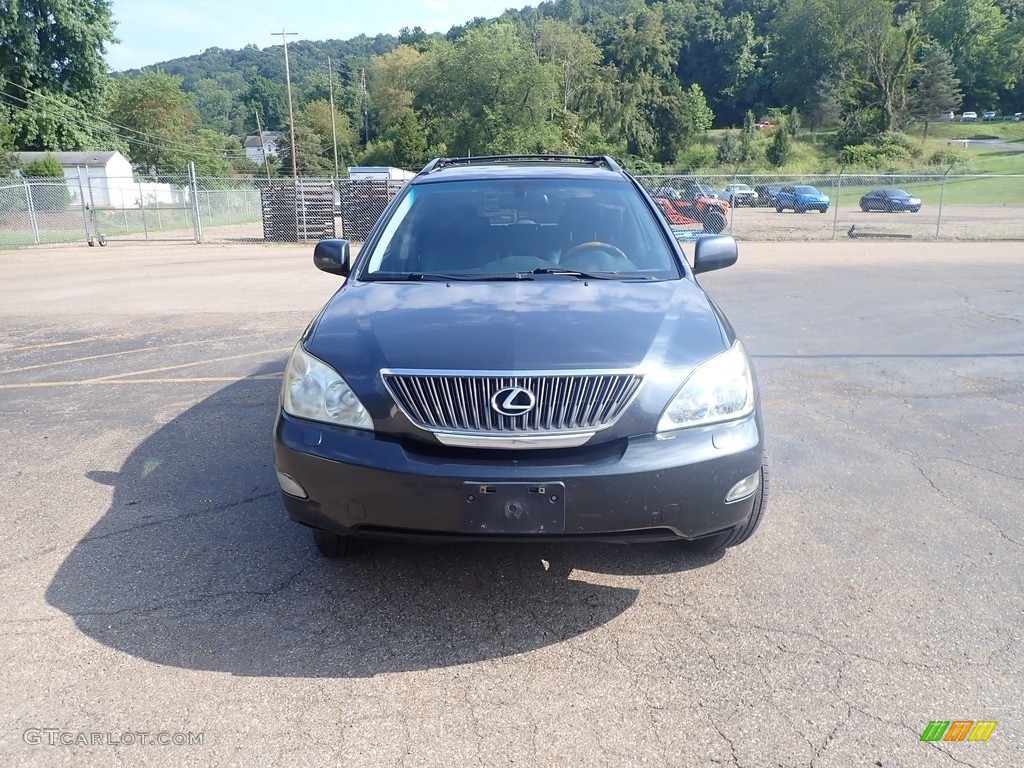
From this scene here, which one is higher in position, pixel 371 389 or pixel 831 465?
pixel 371 389

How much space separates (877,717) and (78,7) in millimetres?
55714

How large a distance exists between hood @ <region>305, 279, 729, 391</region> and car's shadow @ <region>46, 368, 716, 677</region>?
0.92m

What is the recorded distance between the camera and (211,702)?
2471mm

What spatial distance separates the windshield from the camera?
3.88 m

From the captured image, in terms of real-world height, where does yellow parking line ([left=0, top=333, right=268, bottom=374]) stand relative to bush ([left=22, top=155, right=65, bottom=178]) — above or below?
below

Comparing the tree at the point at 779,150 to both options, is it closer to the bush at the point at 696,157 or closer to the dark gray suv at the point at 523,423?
the bush at the point at 696,157

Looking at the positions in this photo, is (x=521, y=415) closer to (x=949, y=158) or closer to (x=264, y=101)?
(x=949, y=158)

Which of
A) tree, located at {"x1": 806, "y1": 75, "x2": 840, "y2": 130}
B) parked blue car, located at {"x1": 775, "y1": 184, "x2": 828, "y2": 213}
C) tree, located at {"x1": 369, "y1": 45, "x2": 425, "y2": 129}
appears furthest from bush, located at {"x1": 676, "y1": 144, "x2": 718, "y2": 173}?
parked blue car, located at {"x1": 775, "y1": 184, "x2": 828, "y2": 213}

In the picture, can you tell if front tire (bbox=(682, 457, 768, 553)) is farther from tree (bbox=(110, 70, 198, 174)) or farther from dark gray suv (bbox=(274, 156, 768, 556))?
tree (bbox=(110, 70, 198, 174))

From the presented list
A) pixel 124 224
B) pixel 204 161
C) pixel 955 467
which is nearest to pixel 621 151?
pixel 204 161

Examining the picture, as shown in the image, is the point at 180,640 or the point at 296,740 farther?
the point at 180,640

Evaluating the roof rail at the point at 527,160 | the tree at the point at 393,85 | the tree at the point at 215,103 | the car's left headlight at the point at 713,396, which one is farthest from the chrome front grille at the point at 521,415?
the tree at the point at 215,103

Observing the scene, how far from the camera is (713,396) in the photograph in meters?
2.80

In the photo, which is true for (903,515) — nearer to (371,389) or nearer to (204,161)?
(371,389)
